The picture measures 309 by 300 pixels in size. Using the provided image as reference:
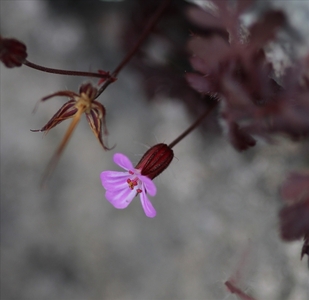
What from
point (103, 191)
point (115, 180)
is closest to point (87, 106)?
point (115, 180)

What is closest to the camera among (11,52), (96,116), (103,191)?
(11,52)

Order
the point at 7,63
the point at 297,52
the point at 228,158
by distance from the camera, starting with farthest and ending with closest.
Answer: the point at 228,158, the point at 297,52, the point at 7,63

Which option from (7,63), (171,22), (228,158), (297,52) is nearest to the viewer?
(7,63)

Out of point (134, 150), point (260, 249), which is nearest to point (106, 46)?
point (134, 150)

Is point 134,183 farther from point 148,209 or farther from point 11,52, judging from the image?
point 11,52

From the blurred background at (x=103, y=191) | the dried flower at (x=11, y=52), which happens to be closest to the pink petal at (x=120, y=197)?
the dried flower at (x=11, y=52)

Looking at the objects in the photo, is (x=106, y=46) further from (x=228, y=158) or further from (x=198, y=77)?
(x=198, y=77)

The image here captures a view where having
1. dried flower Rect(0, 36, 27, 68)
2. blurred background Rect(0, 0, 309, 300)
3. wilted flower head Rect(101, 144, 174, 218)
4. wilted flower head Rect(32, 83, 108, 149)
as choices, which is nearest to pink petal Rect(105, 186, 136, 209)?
wilted flower head Rect(101, 144, 174, 218)
